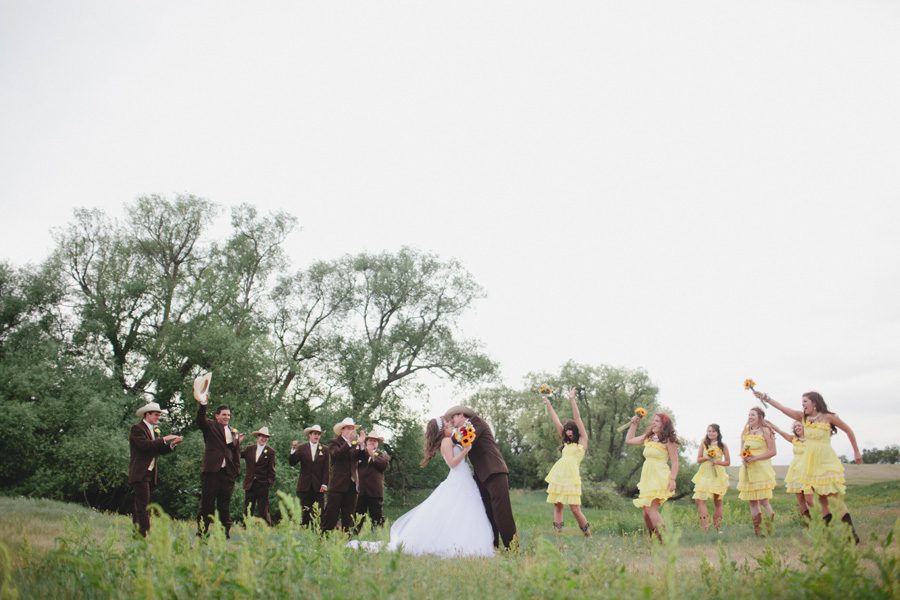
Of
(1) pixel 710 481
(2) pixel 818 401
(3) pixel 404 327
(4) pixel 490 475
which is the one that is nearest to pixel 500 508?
(4) pixel 490 475

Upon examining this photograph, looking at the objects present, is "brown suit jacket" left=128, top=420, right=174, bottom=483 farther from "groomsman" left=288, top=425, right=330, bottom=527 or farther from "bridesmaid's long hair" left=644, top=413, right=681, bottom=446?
"bridesmaid's long hair" left=644, top=413, right=681, bottom=446

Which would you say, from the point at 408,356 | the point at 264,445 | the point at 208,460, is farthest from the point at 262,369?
the point at 208,460

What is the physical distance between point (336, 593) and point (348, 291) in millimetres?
34605

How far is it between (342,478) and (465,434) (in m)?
3.95

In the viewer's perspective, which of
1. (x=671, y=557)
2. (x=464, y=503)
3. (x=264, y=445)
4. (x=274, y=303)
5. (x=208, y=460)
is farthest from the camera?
(x=274, y=303)

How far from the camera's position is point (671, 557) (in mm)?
3754

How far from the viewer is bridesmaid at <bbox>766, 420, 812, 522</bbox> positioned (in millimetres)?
11116

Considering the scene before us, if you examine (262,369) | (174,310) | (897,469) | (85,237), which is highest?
(85,237)

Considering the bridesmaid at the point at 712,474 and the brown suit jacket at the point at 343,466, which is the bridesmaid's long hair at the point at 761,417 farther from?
the brown suit jacket at the point at 343,466

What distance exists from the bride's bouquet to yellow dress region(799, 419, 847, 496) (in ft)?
17.9

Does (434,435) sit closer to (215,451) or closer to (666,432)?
(666,432)

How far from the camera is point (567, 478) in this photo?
12844 millimetres

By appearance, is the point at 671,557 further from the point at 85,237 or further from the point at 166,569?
the point at 85,237

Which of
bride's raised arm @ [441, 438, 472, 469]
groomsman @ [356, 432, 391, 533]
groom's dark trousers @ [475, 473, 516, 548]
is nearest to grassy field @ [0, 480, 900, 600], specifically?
groom's dark trousers @ [475, 473, 516, 548]
